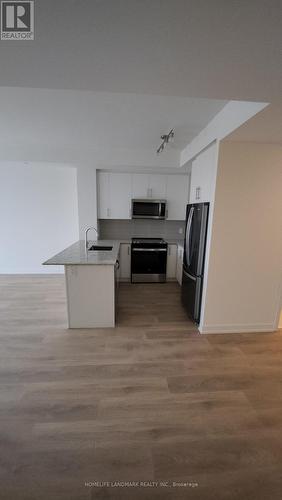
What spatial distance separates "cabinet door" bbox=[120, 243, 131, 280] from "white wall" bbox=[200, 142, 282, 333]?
213cm

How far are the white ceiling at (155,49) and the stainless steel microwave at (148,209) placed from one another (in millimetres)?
2841

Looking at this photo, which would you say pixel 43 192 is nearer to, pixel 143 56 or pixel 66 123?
pixel 66 123

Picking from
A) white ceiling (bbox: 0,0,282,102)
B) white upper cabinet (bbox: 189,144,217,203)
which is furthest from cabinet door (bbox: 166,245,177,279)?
white ceiling (bbox: 0,0,282,102)

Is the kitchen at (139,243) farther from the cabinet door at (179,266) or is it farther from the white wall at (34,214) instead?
the white wall at (34,214)

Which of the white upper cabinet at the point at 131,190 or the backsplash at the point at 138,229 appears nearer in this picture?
the white upper cabinet at the point at 131,190

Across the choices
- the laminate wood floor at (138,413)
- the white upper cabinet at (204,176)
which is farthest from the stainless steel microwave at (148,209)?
the laminate wood floor at (138,413)

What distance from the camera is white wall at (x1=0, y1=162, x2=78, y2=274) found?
14.7ft

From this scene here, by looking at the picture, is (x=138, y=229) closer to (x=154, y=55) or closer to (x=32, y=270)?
(x=32, y=270)

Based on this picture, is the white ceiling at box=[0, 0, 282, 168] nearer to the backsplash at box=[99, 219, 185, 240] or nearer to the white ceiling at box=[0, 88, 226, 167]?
the white ceiling at box=[0, 88, 226, 167]

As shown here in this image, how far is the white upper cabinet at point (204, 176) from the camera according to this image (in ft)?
8.07

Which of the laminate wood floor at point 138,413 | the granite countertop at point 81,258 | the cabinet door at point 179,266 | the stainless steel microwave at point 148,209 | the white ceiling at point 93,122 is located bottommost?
the laminate wood floor at point 138,413

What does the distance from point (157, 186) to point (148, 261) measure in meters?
1.59

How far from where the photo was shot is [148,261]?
4.38m

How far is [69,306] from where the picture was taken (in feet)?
8.80
